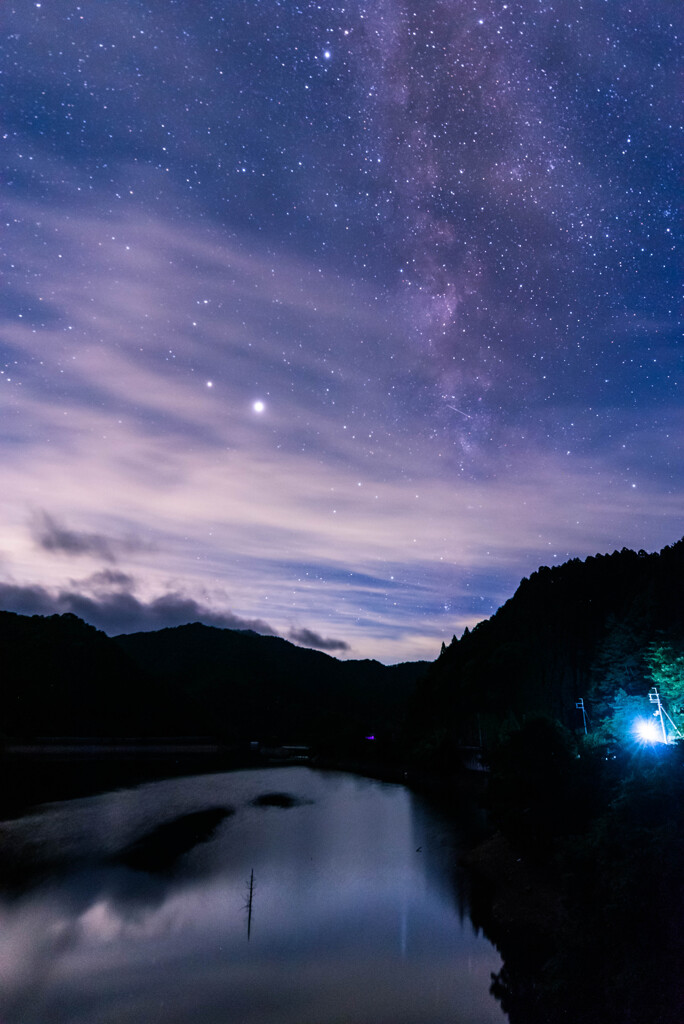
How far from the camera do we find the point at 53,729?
437 feet

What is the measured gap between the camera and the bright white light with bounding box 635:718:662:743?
5144 centimetres

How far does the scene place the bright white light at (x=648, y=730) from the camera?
51.4 metres

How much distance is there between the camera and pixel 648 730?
185 ft

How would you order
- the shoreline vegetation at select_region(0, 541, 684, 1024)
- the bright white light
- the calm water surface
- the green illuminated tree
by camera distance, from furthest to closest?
the green illuminated tree, the bright white light, the calm water surface, the shoreline vegetation at select_region(0, 541, 684, 1024)

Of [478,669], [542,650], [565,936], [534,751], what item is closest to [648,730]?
[534,751]

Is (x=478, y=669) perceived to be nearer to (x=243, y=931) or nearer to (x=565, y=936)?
(x=243, y=931)

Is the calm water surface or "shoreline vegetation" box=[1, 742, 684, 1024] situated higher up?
"shoreline vegetation" box=[1, 742, 684, 1024]

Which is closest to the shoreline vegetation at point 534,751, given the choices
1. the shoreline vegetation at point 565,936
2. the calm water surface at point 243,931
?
the shoreline vegetation at point 565,936

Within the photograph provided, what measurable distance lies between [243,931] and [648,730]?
4174 cm

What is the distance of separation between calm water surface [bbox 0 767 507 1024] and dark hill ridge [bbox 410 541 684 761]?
1919 inches

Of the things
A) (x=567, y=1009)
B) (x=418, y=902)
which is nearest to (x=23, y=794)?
(x=418, y=902)

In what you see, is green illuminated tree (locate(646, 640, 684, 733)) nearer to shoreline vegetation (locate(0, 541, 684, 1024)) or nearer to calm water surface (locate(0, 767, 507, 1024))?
shoreline vegetation (locate(0, 541, 684, 1024))

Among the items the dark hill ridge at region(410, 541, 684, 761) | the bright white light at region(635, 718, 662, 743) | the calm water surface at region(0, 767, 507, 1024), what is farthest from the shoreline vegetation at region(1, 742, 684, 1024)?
the dark hill ridge at region(410, 541, 684, 761)

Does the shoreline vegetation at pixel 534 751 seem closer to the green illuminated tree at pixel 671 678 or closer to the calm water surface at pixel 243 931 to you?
the green illuminated tree at pixel 671 678
